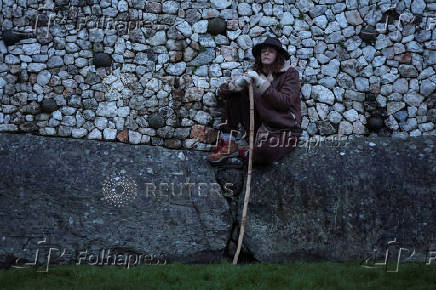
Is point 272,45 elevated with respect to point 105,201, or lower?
elevated

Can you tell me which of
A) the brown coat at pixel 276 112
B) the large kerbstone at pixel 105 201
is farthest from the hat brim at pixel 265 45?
the large kerbstone at pixel 105 201

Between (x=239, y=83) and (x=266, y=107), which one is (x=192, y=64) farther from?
(x=266, y=107)

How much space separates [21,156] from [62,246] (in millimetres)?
1277

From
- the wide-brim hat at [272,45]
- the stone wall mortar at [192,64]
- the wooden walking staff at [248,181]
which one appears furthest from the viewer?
the stone wall mortar at [192,64]

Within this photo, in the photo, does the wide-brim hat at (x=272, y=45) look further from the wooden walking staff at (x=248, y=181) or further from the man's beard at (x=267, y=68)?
the wooden walking staff at (x=248, y=181)

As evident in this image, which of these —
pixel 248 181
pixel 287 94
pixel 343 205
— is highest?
pixel 287 94

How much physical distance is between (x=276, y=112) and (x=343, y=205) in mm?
1373

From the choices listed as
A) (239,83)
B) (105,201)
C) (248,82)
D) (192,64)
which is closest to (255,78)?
(248,82)

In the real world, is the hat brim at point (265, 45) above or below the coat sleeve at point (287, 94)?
above

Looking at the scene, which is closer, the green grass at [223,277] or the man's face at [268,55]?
the green grass at [223,277]

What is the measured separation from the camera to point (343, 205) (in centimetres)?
570

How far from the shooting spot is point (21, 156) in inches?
233

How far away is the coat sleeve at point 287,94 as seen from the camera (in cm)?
583

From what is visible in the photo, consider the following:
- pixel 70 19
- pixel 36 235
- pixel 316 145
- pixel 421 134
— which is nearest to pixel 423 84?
pixel 421 134
